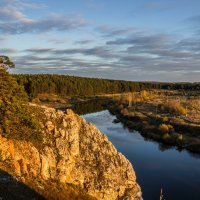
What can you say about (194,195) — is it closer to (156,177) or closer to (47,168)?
(156,177)

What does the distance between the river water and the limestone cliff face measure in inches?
343

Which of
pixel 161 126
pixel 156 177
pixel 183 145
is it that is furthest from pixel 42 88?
pixel 156 177

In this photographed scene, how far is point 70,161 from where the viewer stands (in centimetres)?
2066

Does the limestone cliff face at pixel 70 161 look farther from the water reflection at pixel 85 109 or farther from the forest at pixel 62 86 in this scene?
the forest at pixel 62 86

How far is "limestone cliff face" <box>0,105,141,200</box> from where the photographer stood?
1850 cm

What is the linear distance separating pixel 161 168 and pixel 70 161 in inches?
806

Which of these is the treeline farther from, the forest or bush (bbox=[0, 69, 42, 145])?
bush (bbox=[0, 69, 42, 145])

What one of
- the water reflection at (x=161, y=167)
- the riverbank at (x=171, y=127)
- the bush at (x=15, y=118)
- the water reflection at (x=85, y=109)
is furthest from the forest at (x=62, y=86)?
the bush at (x=15, y=118)

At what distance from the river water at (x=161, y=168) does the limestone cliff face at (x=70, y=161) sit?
8.72 metres

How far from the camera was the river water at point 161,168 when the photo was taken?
103 feet

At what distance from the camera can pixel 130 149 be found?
47.5 m

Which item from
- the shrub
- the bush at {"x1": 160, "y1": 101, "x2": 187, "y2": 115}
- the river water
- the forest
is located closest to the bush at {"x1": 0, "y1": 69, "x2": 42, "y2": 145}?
the river water

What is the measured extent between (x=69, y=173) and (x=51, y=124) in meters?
3.24

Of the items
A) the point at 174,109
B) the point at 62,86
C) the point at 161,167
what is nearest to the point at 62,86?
the point at 62,86
